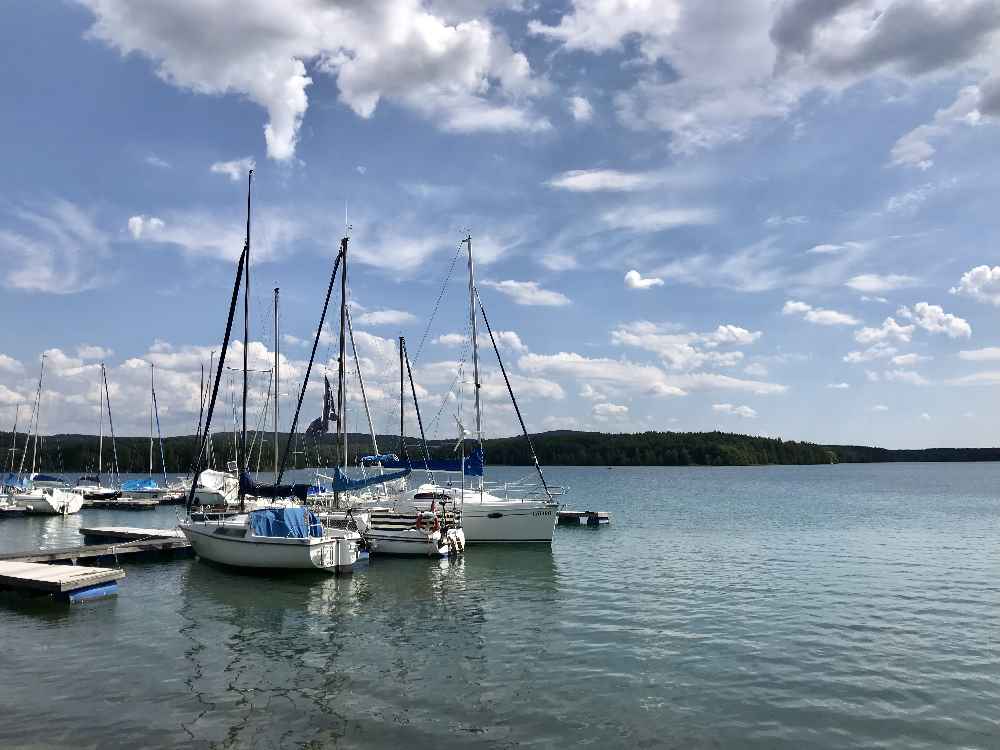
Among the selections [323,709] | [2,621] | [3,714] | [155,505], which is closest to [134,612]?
[2,621]

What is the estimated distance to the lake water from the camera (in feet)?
43.3

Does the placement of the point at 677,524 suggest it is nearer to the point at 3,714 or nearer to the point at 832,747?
the point at 832,747

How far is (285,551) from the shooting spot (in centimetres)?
2888

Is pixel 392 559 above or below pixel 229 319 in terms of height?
below

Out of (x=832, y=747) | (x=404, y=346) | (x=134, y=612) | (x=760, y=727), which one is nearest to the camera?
(x=832, y=747)

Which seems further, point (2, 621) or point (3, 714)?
point (2, 621)

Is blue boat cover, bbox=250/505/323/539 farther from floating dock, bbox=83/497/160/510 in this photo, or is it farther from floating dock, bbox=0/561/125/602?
floating dock, bbox=83/497/160/510

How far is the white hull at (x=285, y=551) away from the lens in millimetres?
28797

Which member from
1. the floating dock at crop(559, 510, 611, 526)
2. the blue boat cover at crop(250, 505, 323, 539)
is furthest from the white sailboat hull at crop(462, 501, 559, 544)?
the floating dock at crop(559, 510, 611, 526)

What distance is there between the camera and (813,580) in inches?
1147

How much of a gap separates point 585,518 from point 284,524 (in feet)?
107

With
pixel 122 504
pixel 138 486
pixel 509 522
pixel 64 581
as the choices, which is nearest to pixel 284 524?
pixel 64 581

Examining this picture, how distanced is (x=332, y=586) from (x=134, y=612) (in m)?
7.12

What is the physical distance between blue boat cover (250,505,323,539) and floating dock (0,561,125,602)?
5367mm
